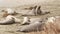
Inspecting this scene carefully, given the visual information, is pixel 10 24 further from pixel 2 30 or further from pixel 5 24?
pixel 2 30

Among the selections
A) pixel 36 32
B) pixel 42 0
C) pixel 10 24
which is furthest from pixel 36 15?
pixel 42 0

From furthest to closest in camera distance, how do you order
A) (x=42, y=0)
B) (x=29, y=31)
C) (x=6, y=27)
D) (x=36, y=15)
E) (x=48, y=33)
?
(x=42, y=0) → (x=36, y=15) → (x=6, y=27) → (x=29, y=31) → (x=48, y=33)

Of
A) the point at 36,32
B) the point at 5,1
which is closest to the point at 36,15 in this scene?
the point at 36,32

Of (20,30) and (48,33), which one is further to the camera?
(20,30)

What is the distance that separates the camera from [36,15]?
289 centimetres

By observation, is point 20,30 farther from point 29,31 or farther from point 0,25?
point 0,25

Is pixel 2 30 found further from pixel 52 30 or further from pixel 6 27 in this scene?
pixel 52 30

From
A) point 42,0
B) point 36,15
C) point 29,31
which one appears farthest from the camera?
point 42,0

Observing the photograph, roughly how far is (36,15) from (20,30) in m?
0.78

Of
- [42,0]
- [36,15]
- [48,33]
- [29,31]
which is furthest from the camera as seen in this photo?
[42,0]

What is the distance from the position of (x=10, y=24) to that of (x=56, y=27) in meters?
0.71

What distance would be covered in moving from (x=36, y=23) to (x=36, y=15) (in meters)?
0.74

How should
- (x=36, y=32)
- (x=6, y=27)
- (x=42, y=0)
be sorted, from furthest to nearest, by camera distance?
1. (x=42, y=0)
2. (x=6, y=27)
3. (x=36, y=32)

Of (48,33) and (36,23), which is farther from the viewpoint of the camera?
(36,23)
